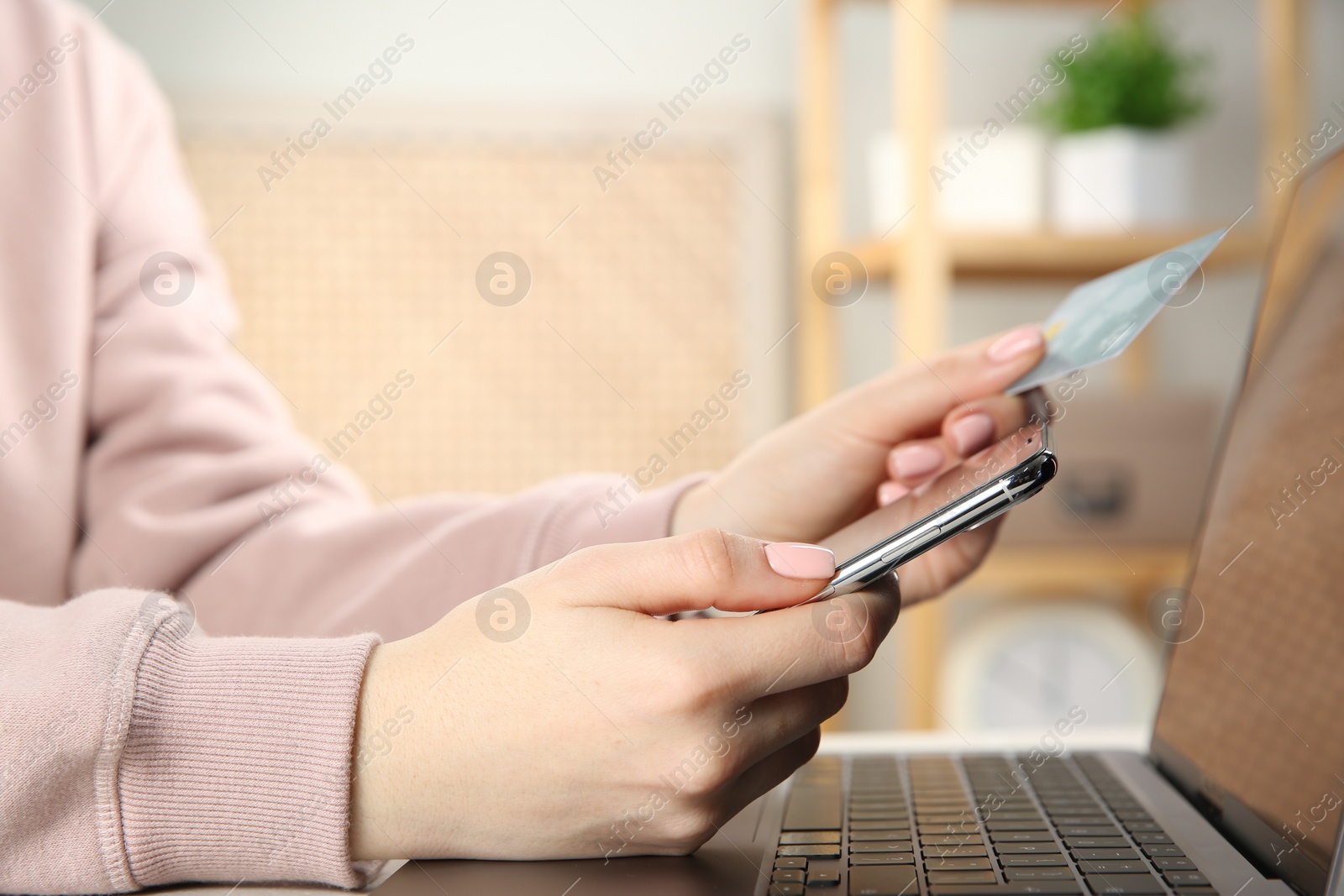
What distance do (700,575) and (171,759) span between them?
0.17m

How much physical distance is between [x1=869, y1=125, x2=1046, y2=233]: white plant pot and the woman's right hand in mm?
984

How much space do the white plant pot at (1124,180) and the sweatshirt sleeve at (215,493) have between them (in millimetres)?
924

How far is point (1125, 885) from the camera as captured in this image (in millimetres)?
292

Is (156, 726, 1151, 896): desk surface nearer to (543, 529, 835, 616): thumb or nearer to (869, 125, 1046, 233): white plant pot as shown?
(543, 529, 835, 616): thumb

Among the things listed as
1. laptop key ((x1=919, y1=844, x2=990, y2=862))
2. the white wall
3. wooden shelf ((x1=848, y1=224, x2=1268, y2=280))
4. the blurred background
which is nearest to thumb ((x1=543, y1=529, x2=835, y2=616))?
laptop key ((x1=919, y1=844, x2=990, y2=862))

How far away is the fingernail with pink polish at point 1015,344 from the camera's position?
0.49m

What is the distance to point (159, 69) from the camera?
4.59 ft

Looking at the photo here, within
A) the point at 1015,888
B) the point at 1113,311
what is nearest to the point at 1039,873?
the point at 1015,888

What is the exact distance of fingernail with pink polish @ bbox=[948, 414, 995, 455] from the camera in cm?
52

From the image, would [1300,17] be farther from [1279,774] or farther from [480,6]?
[1279,774]

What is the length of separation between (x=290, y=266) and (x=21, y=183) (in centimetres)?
84

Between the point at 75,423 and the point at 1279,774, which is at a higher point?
the point at 75,423

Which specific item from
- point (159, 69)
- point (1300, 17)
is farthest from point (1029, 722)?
point (159, 69)

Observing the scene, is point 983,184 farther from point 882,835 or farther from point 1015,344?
point 882,835
